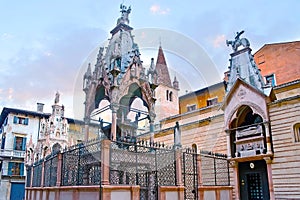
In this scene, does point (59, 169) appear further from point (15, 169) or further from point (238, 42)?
point (15, 169)

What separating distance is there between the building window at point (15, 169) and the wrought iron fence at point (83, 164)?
2475 cm

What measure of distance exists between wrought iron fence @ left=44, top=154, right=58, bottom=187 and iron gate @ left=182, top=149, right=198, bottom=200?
608 centimetres

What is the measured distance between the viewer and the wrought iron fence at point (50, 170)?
13.4m

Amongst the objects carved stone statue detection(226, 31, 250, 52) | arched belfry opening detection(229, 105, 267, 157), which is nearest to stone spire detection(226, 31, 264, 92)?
carved stone statue detection(226, 31, 250, 52)

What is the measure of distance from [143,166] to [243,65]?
9.61 meters

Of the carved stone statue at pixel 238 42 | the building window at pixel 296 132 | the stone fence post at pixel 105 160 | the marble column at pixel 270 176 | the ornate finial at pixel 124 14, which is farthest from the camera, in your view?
the carved stone statue at pixel 238 42

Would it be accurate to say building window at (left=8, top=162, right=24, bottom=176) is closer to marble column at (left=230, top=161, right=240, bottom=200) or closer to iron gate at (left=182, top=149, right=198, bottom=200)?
iron gate at (left=182, top=149, right=198, bottom=200)

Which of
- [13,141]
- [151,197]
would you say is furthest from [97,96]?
[13,141]


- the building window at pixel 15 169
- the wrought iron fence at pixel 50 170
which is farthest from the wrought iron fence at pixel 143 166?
the building window at pixel 15 169

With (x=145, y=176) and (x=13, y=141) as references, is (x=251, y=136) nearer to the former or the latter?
(x=145, y=176)

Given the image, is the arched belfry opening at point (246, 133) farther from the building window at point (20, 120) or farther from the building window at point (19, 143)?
the building window at point (20, 120)

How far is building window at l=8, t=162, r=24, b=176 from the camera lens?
33.1m

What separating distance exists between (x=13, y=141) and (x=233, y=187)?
2784 centimetres

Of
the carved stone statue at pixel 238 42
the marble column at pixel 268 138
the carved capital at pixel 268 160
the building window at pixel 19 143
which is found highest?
the carved stone statue at pixel 238 42
